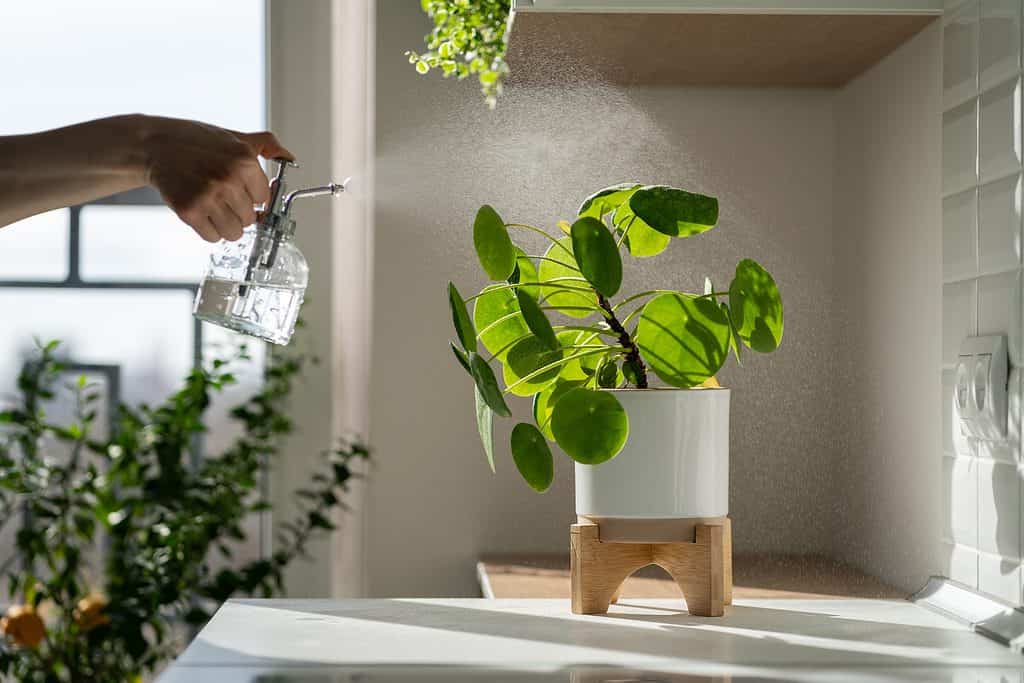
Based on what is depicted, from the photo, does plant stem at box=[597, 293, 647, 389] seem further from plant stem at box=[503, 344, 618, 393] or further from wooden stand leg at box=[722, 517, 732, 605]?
wooden stand leg at box=[722, 517, 732, 605]

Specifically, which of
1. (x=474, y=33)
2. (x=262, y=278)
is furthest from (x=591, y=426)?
(x=474, y=33)

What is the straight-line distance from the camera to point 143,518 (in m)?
1.75

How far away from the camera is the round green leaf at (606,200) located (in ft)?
2.71

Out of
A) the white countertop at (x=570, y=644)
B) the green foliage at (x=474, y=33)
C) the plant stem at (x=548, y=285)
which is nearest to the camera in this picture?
the white countertop at (x=570, y=644)

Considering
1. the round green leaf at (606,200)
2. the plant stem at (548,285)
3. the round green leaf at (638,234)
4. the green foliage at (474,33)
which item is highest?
the green foliage at (474,33)

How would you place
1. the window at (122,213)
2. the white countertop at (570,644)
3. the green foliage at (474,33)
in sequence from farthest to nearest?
the window at (122,213)
the green foliage at (474,33)
the white countertop at (570,644)

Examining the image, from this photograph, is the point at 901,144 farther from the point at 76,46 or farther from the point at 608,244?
the point at 76,46

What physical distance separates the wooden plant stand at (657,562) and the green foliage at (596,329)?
71 mm

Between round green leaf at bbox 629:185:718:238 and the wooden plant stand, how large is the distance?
223 mm

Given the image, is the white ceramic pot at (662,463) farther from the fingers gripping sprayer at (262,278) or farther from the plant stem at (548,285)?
the fingers gripping sprayer at (262,278)

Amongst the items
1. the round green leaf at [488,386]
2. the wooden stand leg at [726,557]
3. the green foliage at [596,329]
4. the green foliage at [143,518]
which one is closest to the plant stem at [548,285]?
the green foliage at [596,329]

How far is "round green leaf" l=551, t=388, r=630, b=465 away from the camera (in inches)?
28.1

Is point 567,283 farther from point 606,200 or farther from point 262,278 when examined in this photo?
point 262,278

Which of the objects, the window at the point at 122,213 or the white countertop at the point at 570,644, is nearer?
the white countertop at the point at 570,644
